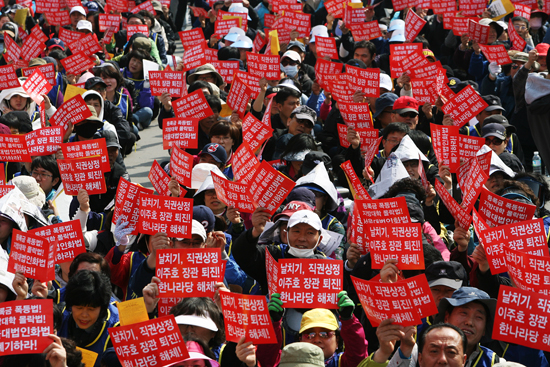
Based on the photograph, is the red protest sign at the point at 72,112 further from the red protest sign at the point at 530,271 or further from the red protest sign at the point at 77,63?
the red protest sign at the point at 530,271

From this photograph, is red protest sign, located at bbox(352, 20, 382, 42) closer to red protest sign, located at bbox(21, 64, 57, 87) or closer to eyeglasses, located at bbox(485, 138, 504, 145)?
red protest sign, located at bbox(21, 64, 57, 87)

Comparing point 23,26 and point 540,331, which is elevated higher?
point 23,26

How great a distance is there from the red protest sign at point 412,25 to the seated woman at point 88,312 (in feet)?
26.4

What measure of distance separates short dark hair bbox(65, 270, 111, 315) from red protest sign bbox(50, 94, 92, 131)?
3608 millimetres

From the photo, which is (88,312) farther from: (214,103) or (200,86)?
(200,86)

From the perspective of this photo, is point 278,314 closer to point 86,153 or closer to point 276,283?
point 276,283

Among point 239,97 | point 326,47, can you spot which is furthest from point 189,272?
point 326,47

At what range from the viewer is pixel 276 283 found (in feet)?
15.8

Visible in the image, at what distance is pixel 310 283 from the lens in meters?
4.73

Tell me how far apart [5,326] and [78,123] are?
437 centimetres

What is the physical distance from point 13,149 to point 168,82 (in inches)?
93.3

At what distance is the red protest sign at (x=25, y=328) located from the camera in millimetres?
4324

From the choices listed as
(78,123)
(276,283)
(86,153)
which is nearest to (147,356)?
(276,283)

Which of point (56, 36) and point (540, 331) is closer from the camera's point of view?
point (540, 331)
